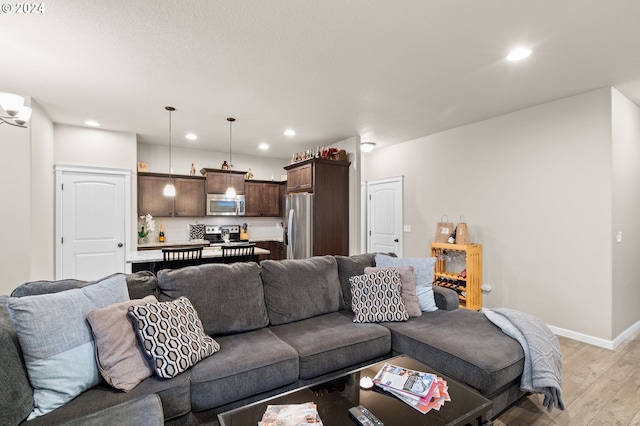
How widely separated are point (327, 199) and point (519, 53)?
3114 millimetres

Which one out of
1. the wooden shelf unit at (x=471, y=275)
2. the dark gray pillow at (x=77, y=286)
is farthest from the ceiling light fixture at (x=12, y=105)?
the wooden shelf unit at (x=471, y=275)

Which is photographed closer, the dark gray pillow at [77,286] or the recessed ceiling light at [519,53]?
the dark gray pillow at [77,286]

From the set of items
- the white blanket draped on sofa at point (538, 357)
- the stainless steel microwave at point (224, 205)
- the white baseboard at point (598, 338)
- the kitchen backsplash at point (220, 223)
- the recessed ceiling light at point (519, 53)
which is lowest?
the white baseboard at point (598, 338)

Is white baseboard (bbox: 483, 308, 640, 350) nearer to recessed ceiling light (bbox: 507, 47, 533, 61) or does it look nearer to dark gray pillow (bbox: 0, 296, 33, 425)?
recessed ceiling light (bbox: 507, 47, 533, 61)

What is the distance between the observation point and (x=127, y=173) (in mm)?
4934

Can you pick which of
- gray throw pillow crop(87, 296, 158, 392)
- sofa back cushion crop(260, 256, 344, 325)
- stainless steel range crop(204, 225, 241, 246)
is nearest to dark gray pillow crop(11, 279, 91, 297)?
gray throw pillow crop(87, 296, 158, 392)

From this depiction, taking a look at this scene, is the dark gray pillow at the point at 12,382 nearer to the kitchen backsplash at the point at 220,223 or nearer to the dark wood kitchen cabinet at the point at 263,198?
the kitchen backsplash at the point at 220,223

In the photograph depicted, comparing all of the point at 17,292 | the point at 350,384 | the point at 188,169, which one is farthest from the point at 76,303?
the point at 188,169

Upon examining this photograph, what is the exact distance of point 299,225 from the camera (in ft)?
16.7

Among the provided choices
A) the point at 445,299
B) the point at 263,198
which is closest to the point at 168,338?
the point at 445,299

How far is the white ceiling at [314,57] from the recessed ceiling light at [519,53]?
49 millimetres

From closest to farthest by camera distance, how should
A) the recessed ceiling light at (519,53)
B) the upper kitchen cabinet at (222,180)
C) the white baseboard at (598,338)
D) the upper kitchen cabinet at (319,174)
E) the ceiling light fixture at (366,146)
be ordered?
the recessed ceiling light at (519,53), the white baseboard at (598,338), the upper kitchen cabinet at (319,174), the ceiling light fixture at (366,146), the upper kitchen cabinet at (222,180)

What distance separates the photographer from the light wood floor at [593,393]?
202cm

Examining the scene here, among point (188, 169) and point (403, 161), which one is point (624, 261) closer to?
point (403, 161)
